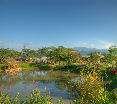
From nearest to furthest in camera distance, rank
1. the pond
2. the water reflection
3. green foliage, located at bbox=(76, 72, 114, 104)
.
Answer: green foliage, located at bbox=(76, 72, 114, 104), the pond, the water reflection

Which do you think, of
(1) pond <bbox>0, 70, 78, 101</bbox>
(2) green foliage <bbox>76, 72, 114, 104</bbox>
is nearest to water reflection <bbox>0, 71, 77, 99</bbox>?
(1) pond <bbox>0, 70, 78, 101</bbox>

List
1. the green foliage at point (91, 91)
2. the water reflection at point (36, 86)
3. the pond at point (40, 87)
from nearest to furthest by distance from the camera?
the green foliage at point (91, 91) → the pond at point (40, 87) → the water reflection at point (36, 86)

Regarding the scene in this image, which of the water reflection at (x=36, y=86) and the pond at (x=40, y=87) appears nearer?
the pond at (x=40, y=87)

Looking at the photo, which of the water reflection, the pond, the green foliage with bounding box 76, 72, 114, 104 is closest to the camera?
the green foliage with bounding box 76, 72, 114, 104

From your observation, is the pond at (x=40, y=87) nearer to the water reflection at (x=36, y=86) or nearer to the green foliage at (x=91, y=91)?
the water reflection at (x=36, y=86)

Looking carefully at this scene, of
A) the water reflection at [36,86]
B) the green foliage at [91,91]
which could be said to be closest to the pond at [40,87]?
the water reflection at [36,86]

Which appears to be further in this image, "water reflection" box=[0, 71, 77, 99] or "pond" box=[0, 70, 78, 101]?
"water reflection" box=[0, 71, 77, 99]

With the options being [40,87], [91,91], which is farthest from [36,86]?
[91,91]

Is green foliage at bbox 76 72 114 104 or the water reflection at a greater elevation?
green foliage at bbox 76 72 114 104

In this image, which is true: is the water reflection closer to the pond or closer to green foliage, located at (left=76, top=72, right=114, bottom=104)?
the pond

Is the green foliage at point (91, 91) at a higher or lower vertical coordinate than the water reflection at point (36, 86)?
higher

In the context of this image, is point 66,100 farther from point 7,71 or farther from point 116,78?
point 7,71

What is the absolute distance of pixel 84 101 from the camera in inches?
877

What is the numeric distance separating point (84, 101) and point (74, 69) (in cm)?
6925
